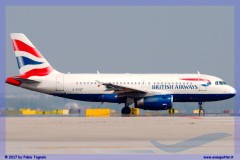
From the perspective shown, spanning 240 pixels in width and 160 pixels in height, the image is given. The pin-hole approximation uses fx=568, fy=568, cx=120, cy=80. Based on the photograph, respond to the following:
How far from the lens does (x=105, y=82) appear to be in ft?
182

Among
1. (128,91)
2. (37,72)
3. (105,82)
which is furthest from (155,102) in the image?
(37,72)

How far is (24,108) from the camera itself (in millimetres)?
65875

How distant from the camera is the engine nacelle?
5188 centimetres

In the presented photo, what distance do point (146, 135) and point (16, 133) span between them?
624 centimetres

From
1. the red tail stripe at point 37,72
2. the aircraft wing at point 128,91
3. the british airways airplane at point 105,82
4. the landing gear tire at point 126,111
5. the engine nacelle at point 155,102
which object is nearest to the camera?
the engine nacelle at point 155,102

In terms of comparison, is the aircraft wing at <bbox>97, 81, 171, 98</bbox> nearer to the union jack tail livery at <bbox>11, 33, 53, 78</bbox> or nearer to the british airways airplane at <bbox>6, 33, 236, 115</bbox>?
the british airways airplane at <bbox>6, 33, 236, 115</bbox>

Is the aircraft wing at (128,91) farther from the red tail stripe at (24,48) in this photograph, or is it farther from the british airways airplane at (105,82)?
the red tail stripe at (24,48)

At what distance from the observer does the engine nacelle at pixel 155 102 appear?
51875 millimetres

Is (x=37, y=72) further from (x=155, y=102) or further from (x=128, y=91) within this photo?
(x=155, y=102)

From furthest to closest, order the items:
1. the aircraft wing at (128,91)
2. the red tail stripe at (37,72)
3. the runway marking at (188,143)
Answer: the red tail stripe at (37,72), the aircraft wing at (128,91), the runway marking at (188,143)

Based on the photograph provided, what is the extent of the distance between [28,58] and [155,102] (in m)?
13.7

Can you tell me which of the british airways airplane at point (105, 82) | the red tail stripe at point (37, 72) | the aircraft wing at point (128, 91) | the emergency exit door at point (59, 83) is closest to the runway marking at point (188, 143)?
the aircraft wing at point (128, 91)

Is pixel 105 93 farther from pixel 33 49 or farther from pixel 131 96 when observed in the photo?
pixel 33 49

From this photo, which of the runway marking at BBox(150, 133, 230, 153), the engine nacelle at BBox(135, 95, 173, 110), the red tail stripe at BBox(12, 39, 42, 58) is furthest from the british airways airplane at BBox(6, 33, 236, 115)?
the runway marking at BBox(150, 133, 230, 153)
